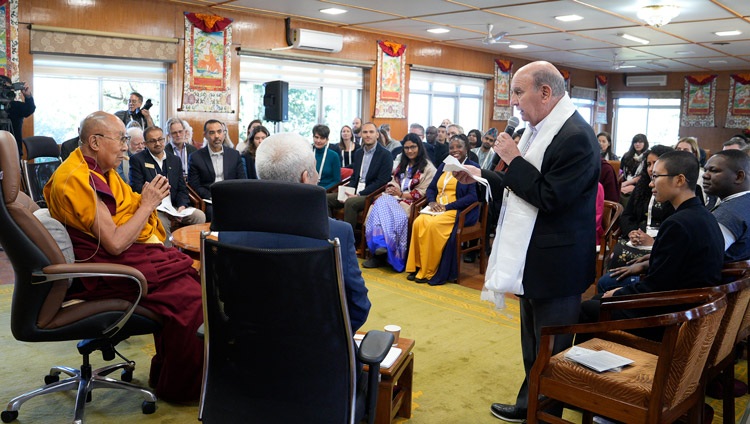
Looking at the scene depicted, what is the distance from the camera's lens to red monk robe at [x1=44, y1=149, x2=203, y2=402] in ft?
8.66

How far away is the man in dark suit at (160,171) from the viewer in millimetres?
5219

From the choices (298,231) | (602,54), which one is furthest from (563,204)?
(602,54)

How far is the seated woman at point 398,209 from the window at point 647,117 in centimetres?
1210

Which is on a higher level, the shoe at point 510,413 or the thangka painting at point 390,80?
the thangka painting at point 390,80

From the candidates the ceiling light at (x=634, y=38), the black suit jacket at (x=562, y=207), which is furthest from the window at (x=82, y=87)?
the ceiling light at (x=634, y=38)

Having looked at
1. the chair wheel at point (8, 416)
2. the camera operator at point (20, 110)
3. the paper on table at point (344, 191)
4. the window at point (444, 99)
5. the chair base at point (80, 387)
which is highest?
the window at point (444, 99)

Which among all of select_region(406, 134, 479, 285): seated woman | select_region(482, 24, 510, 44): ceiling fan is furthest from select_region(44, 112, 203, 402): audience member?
select_region(482, 24, 510, 44): ceiling fan

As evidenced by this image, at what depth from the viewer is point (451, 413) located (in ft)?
9.70

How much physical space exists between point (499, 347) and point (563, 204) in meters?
1.77

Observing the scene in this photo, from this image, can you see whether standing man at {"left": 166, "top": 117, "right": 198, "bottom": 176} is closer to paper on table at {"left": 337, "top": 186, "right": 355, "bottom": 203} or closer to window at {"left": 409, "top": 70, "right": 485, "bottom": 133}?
paper on table at {"left": 337, "top": 186, "right": 355, "bottom": 203}

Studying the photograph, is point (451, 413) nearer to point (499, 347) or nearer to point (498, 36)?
point (499, 347)

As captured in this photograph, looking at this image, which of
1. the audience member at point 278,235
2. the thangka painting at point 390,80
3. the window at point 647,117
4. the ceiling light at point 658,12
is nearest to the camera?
the audience member at point 278,235

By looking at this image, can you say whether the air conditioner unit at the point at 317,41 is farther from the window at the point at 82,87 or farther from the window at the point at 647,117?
the window at the point at 647,117

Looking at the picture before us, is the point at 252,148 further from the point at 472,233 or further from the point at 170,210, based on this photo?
Answer: the point at 472,233
